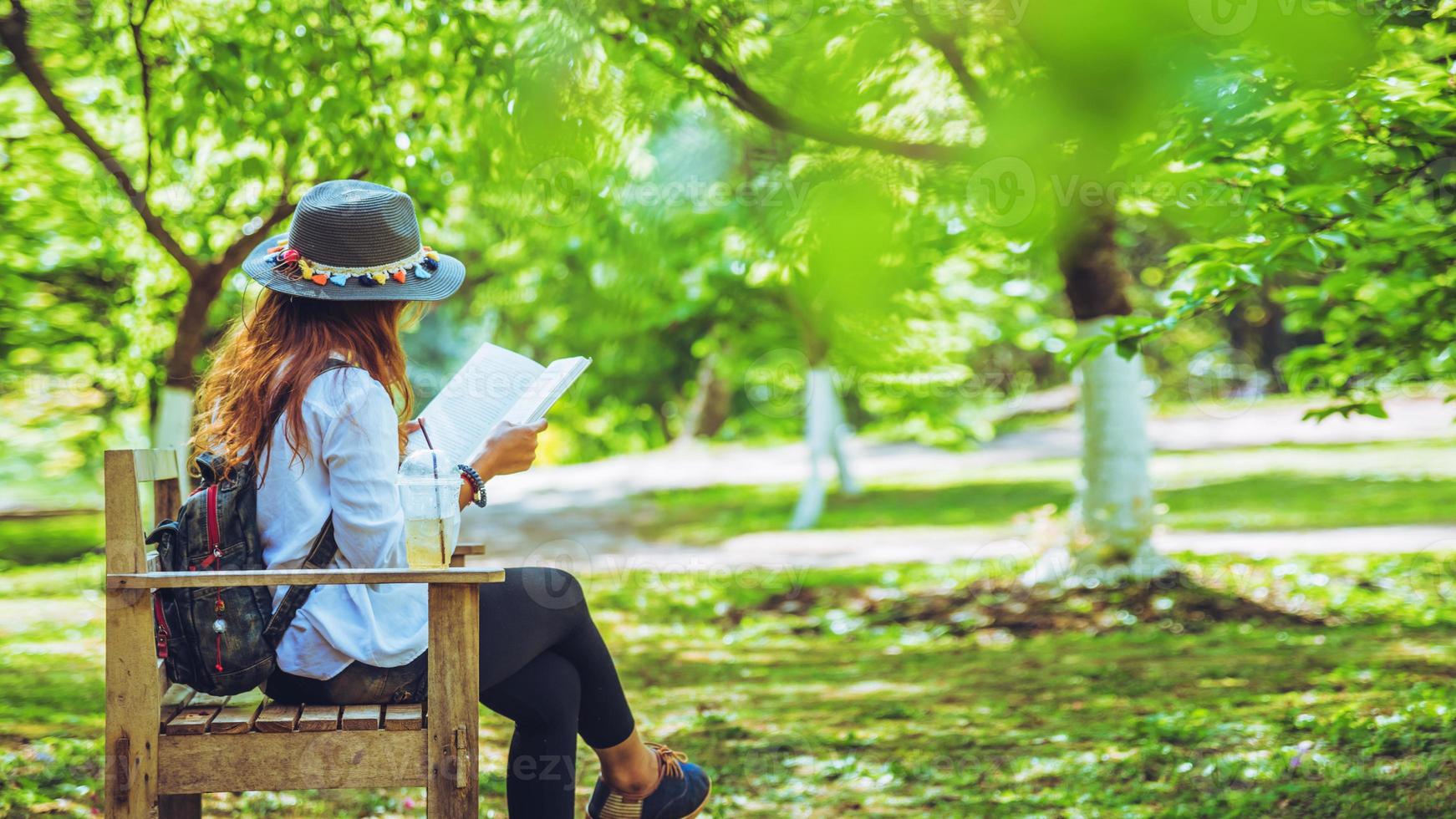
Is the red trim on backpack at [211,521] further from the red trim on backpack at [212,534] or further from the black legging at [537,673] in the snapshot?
the black legging at [537,673]

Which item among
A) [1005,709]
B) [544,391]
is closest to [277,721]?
[544,391]

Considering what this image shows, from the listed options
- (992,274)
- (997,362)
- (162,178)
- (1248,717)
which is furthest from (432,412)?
(997,362)

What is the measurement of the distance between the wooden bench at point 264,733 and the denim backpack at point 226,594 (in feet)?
0.20

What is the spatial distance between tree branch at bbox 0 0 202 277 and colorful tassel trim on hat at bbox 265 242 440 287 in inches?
141

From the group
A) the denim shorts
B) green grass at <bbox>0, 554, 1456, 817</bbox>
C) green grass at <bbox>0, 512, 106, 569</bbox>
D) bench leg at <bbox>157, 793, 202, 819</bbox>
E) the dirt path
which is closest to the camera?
the denim shorts

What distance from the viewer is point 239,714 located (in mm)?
2334

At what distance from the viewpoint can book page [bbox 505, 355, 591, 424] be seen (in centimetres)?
243

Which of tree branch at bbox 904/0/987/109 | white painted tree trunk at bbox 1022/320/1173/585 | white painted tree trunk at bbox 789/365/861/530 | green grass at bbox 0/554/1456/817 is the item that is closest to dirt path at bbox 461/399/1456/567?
white painted tree trunk at bbox 789/365/861/530

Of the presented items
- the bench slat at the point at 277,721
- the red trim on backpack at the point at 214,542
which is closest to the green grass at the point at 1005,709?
the bench slat at the point at 277,721

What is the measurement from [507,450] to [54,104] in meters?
4.08

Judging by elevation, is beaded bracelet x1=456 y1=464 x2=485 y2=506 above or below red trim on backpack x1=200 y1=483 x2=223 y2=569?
above

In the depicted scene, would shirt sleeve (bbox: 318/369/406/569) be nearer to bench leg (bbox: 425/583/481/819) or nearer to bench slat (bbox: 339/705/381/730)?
bench leg (bbox: 425/583/481/819)

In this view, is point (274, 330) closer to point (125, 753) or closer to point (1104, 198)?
point (125, 753)

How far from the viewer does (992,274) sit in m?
10.1
